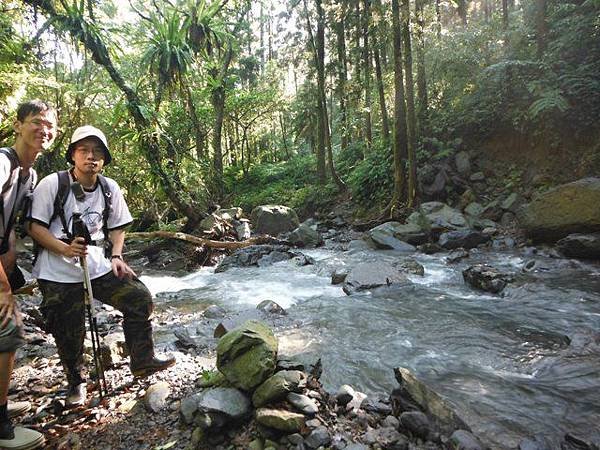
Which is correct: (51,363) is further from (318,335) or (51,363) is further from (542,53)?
(542,53)

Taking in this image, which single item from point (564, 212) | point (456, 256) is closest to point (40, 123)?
point (456, 256)

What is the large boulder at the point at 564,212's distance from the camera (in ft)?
23.5

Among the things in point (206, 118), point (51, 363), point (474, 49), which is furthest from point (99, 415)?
point (206, 118)

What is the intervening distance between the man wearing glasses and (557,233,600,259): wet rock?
821 centimetres

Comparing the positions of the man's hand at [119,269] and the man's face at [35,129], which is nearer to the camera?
the man's face at [35,129]

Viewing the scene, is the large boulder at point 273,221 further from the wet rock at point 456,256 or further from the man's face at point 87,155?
the man's face at point 87,155

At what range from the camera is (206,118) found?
21.2 m

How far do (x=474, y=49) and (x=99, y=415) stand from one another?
1534 centimetres


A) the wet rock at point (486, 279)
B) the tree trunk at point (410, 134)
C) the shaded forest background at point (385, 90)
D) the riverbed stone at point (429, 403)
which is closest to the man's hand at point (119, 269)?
the riverbed stone at point (429, 403)

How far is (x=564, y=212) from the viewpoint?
748 cm

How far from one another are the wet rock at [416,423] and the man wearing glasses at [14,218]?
7.74 feet

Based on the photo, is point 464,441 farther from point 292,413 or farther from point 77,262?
point 77,262

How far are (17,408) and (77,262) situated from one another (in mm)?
1176

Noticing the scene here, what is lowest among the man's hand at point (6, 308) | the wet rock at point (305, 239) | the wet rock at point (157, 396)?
the wet rock at point (157, 396)
